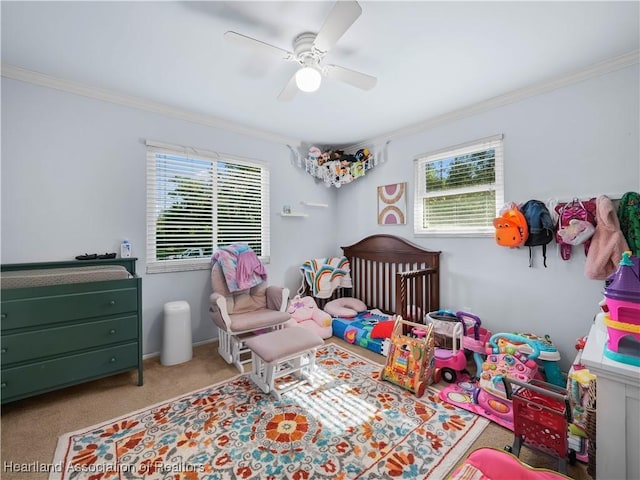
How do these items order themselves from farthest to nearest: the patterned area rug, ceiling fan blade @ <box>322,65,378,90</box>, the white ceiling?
ceiling fan blade @ <box>322,65,378,90</box>, the white ceiling, the patterned area rug

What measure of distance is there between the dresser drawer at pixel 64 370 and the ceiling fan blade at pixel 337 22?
8.78 ft

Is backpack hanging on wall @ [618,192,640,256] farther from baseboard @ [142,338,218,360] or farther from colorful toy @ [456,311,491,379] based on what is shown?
baseboard @ [142,338,218,360]

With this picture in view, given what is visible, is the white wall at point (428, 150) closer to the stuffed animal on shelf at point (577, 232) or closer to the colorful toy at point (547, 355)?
the stuffed animal on shelf at point (577, 232)

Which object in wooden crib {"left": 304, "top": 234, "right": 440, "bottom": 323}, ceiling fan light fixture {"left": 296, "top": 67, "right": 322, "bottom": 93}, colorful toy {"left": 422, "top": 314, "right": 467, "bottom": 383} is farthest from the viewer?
wooden crib {"left": 304, "top": 234, "right": 440, "bottom": 323}

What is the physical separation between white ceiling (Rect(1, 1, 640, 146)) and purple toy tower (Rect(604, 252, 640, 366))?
160cm

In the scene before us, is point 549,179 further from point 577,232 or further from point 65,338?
point 65,338

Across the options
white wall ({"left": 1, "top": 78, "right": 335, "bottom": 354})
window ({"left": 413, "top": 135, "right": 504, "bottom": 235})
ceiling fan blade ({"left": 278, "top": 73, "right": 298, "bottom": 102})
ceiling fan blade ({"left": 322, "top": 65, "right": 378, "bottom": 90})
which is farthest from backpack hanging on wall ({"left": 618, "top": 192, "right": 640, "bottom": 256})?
white wall ({"left": 1, "top": 78, "right": 335, "bottom": 354})

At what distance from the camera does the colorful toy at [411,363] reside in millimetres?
2174

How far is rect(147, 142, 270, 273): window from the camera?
9.60ft


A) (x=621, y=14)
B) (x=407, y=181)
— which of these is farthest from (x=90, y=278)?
(x=621, y=14)

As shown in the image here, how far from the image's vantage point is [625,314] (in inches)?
43.8

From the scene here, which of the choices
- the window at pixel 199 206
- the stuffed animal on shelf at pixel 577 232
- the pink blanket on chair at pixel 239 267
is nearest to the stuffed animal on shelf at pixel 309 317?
the pink blanket on chair at pixel 239 267

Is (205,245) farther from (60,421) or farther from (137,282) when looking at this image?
(60,421)

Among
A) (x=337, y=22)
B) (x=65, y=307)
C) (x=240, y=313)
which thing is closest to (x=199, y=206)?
(x=240, y=313)
